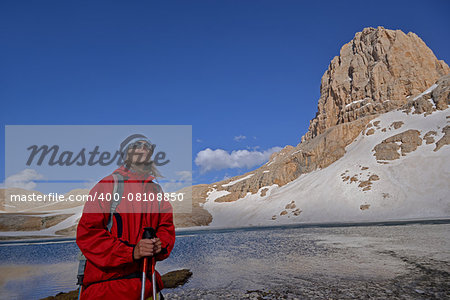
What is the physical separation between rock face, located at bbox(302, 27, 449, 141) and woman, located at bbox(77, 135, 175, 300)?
13077 centimetres

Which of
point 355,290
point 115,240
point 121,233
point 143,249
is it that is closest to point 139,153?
point 121,233

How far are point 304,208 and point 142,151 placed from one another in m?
84.6

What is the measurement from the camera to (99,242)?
11.4 feet

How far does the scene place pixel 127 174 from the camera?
13.3 ft

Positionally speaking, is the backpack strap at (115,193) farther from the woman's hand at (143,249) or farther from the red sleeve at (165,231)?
the red sleeve at (165,231)

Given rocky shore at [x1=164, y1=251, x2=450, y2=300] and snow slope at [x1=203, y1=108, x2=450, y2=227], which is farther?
snow slope at [x1=203, y1=108, x2=450, y2=227]

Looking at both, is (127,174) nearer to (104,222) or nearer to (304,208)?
(104,222)

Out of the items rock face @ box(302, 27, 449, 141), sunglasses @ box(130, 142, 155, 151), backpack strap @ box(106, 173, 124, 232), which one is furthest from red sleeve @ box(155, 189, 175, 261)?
rock face @ box(302, 27, 449, 141)

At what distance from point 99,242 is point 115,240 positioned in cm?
18

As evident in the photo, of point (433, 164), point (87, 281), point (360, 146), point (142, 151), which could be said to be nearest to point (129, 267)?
point (87, 281)

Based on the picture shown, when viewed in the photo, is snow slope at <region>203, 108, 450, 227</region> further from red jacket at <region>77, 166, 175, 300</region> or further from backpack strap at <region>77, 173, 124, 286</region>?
backpack strap at <region>77, 173, 124, 286</region>

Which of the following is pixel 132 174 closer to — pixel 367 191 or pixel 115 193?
pixel 115 193

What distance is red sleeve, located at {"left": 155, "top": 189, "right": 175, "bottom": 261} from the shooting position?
13.1 ft

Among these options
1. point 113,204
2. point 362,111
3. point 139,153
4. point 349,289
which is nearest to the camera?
point 113,204
